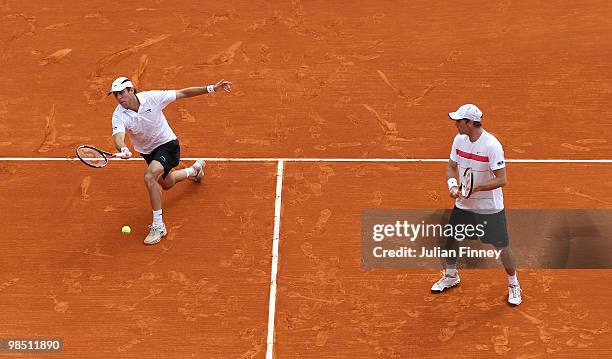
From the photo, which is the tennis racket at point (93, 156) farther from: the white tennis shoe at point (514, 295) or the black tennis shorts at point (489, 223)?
the white tennis shoe at point (514, 295)

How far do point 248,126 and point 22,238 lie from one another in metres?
3.24

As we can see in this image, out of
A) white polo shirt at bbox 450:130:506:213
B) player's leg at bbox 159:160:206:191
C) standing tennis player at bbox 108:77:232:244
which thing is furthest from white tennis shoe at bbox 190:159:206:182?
white polo shirt at bbox 450:130:506:213

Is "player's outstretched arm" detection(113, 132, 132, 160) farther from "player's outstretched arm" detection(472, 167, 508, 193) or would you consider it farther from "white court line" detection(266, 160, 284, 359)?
"player's outstretched arm" detection(472, 167, 508, 193)

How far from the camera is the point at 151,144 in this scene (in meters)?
10.3

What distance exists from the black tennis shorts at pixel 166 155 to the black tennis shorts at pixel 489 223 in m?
3.18

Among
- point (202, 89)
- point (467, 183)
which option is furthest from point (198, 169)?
point (467, 183)

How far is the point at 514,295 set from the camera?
9.32 metres

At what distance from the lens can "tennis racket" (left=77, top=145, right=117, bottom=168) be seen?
10.1m

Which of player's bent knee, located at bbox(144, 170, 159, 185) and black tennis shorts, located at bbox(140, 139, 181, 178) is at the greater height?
black tennis shorts, located at bbox(140, 139, 181, 178)

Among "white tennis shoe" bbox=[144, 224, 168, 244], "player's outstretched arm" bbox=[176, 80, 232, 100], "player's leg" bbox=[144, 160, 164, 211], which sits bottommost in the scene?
"white tennis shoe" bbox=[144, 224, 168, 244]

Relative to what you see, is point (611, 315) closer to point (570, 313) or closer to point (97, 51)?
point (570, 313)

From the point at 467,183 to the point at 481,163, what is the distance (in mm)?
240

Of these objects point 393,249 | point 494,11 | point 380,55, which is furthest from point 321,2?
point 393,249

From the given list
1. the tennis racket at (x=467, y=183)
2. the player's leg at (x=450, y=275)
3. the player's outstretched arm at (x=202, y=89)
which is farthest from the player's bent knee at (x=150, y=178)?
the tennis racket at (x=467, y=183)
